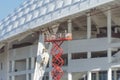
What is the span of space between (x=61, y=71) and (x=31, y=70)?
1058 centimetres

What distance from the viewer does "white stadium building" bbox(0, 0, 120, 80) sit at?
60.0 meters

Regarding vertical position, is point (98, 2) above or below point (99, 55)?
above

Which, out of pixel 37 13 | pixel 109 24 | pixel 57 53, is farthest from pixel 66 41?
pixel 109 24

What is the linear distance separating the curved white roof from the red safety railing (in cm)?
234

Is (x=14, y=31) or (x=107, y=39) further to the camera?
(x=14, y=31)

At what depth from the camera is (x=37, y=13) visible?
226 ft

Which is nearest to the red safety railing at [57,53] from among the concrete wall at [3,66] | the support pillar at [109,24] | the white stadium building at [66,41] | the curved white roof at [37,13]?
the white stadium building at [66,41]

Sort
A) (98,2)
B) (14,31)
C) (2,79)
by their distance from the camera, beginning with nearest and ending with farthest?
(98,2), (14,31), (2,79)

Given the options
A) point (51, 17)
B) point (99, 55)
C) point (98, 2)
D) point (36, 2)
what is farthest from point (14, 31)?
point (98, 2)

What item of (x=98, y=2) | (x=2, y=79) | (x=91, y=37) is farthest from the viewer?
(x=2, y=79)

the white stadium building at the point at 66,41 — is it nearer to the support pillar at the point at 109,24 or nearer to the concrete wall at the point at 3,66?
the support pillar at the point at 109,24

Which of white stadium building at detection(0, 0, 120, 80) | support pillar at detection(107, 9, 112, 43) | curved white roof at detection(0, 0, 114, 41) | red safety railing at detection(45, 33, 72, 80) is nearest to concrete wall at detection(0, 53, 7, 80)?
white stadium building at detection(0, 0, 120, 80)

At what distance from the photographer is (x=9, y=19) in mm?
78250

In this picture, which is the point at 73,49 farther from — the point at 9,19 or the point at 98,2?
the point at 9,19
